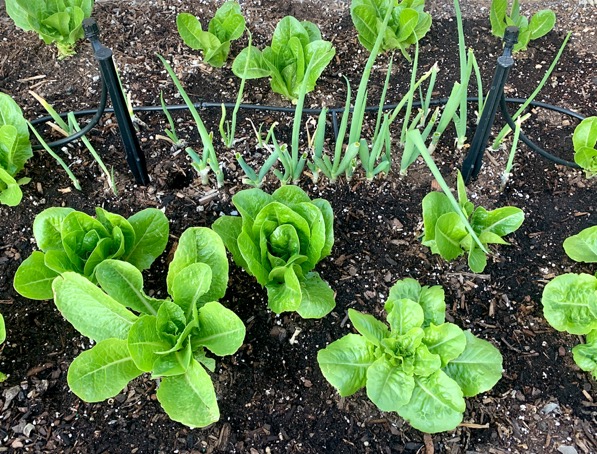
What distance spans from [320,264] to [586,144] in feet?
3.06

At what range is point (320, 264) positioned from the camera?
1740 millimetres

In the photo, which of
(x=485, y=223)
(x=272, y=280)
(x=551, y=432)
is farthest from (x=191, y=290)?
(x=551, y=432)

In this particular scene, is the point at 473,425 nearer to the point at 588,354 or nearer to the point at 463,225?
the point at 588,354

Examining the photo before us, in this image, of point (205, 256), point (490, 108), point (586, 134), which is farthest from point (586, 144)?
point (205, 256)

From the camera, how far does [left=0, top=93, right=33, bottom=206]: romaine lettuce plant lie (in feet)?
5.56

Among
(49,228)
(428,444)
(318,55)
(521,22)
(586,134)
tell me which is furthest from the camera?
(521,22)

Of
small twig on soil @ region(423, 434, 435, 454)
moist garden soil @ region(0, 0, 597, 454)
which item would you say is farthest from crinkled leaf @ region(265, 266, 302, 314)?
small twig on soil @ region(423, 434, 435, 454)

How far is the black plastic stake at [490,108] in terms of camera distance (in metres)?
1.53

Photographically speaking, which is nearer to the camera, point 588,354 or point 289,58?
point 588,354

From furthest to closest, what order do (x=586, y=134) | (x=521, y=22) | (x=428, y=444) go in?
(x=521, y=22)
(x=586, y=134)
(x=428, y=444)

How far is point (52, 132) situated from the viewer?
1993 mm

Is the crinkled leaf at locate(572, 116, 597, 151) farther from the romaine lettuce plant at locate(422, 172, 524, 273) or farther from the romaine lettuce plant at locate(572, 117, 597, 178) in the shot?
the romaine lettuce plant at locate(422, 172, 524, 273)

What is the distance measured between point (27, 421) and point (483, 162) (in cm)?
157

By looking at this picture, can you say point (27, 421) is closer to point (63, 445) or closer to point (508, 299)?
point (63, 445)
